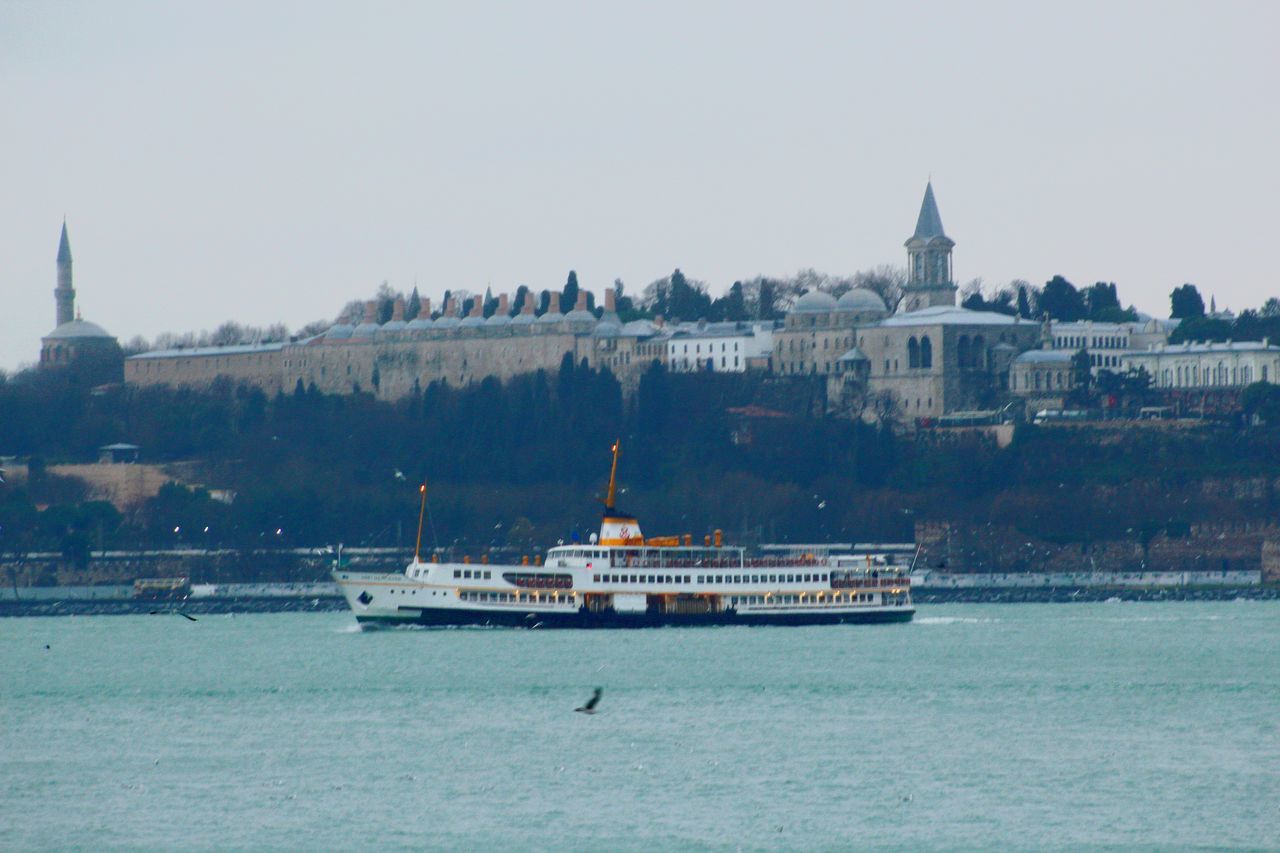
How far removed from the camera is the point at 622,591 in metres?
71.8

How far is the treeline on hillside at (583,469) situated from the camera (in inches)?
3991

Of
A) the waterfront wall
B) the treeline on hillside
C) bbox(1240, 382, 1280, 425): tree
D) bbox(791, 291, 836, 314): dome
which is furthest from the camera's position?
bbox(791, 291, 836, 314): dome

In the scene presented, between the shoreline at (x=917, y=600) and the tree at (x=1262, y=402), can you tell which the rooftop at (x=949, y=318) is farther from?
the shoreline at (x=917, y=600)

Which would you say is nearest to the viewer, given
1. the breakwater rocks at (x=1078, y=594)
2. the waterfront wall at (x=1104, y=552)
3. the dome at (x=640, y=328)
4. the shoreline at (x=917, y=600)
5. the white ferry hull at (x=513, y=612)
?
the white ferry hull at (x=513, y=612)

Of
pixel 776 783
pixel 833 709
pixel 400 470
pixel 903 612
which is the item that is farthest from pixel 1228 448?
pixel 776 783

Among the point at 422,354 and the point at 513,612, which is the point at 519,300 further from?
the point at 513,612

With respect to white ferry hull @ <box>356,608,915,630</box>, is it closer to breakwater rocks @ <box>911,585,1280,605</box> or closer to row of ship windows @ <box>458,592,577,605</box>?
row of ship windows @ <box>458,592,577,605</box>

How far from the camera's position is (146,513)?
4141 inches

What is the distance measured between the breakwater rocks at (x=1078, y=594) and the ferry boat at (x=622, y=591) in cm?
1287

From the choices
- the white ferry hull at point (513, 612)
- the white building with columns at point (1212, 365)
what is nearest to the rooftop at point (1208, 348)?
the white building with columns at point (1212, 365)

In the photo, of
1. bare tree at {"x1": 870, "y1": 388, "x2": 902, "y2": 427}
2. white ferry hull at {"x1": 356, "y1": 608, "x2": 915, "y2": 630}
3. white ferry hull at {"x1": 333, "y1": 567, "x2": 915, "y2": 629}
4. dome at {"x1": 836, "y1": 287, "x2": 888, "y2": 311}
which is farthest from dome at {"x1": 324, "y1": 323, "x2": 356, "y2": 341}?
white ferry hull at {"x1": 356, "y1": 608, "x2": 915, "y2": 630}

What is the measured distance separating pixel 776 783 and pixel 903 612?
27.6 metres

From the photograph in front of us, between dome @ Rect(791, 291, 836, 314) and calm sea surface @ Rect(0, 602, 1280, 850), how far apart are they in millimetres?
55101

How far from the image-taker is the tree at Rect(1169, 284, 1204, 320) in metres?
134
